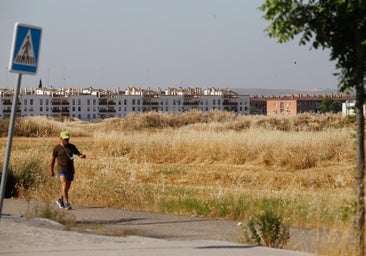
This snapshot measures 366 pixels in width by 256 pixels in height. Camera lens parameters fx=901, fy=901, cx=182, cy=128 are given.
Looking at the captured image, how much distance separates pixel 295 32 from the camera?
36.3 ft

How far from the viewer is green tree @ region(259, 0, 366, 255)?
11.0m

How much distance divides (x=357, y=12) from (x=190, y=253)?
406cm

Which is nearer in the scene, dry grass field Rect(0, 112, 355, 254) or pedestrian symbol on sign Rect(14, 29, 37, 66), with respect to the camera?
pedestrian symbol on sign Rect(14, 29, 37, 66)

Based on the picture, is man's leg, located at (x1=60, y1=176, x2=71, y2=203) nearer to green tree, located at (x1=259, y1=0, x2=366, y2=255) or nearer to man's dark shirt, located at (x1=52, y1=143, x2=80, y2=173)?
man's dark shirt, located at (x1=52, y1=143, x2=80, y2=173)

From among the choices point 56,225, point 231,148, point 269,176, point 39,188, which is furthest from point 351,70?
point 231,148

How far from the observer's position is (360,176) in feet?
37.3

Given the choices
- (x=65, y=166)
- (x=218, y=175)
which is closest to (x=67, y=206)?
(x=65, y=166)

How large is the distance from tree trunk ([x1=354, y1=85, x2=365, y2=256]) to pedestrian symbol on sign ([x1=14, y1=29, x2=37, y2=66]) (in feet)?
14.2

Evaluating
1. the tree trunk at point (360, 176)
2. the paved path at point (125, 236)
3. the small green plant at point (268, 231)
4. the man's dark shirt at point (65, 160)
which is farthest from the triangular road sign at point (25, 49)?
the man's dark shirt at point (65, 160)

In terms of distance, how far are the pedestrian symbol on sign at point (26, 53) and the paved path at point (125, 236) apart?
258 centimetres

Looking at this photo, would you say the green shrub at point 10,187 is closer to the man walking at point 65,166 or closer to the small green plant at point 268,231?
the man walking at point 65,166

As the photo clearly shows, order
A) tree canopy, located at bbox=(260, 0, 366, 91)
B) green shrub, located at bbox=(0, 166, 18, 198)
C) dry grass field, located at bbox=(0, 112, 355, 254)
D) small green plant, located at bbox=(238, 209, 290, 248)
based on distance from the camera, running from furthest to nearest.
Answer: green shrub, located at bbox=(0, 166, 18, 198) → dry grass field, located at bbox=(0, 112, 355, 254) → small green plant, located at bbox=(238, 209, 290, 248) → tree canopy, located at bbox=(260, 0, 366, 91)

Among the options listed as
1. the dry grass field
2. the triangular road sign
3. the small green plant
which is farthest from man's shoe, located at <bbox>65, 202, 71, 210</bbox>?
the triangular road sign

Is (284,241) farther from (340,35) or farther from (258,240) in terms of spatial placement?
(340,35)
